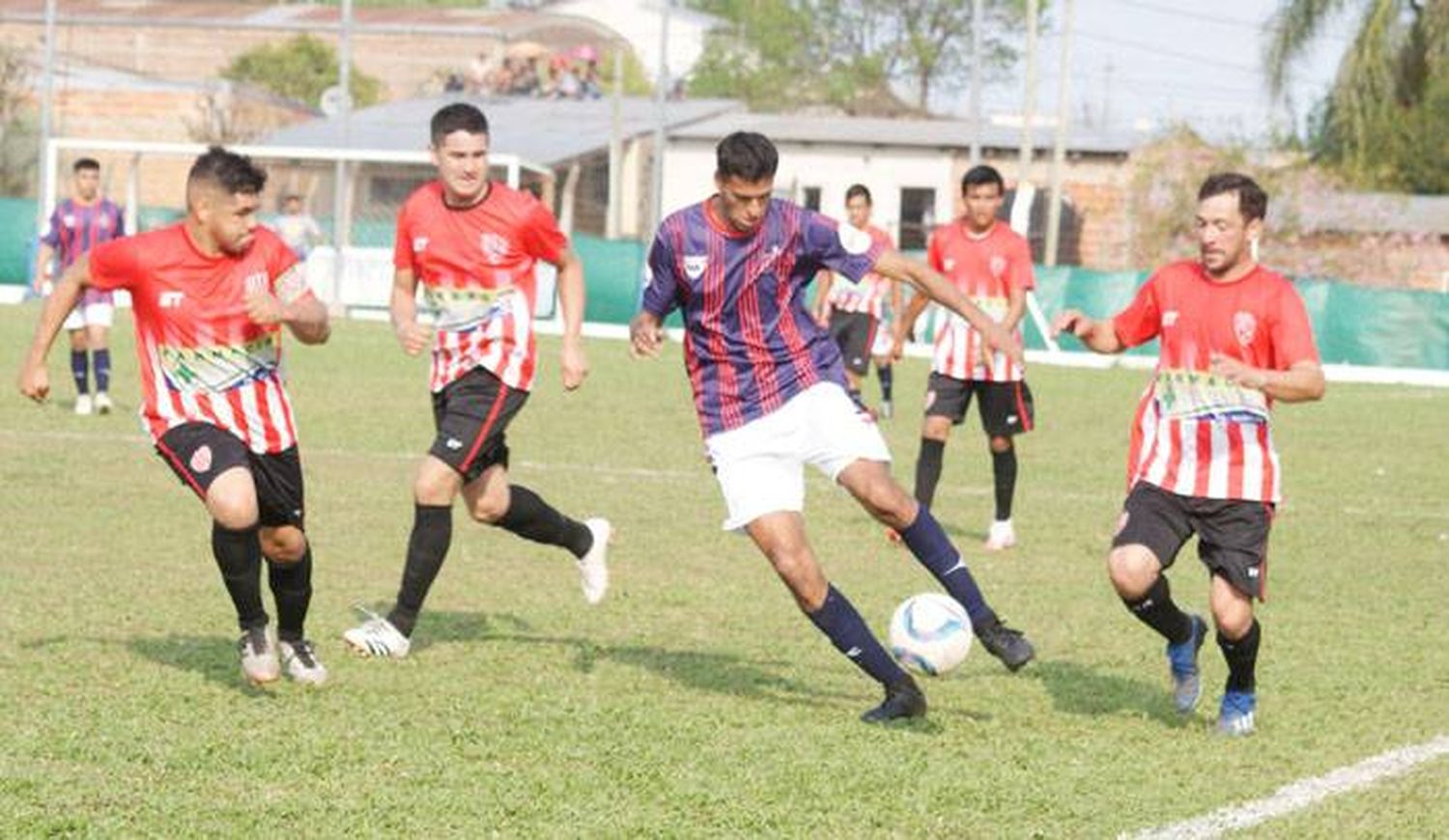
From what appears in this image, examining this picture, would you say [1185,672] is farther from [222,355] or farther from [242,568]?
[222,355]

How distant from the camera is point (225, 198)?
25.4 feet

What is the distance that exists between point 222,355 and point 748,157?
191cm

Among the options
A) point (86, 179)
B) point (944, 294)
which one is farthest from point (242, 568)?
point (86, 179)

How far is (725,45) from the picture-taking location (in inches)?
3302

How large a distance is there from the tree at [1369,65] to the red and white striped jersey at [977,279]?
31089 millimetres

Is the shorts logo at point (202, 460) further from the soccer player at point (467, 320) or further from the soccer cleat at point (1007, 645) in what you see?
the soccer cleat at point (1007, 645)

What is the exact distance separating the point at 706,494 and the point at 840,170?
126 feet

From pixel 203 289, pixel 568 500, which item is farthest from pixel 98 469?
pixel 203 289

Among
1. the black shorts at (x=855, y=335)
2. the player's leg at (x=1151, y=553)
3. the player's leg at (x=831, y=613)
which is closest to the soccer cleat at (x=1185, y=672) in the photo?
the player's leg at (x=1151, y=553)

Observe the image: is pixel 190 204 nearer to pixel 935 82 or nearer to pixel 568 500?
pixel 568 500

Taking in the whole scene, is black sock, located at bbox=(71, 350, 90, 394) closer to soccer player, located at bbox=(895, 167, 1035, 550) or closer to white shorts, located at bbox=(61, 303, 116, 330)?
white shorts, located at bbox=(61, 303, 116, 330)

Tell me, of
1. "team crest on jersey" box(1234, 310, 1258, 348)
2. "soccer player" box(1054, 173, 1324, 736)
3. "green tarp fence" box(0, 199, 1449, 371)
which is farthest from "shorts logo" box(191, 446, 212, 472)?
"green tarp fence" box(0, 199, 1449, 371)

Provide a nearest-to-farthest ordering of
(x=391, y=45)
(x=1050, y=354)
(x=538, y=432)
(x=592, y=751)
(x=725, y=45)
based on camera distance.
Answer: (x=592, y=751)
(x=538, y=432)
(x=1050, y=354)
(x=391, y=45)
(x=725, y=45)

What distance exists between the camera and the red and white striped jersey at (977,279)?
42.3 feet
